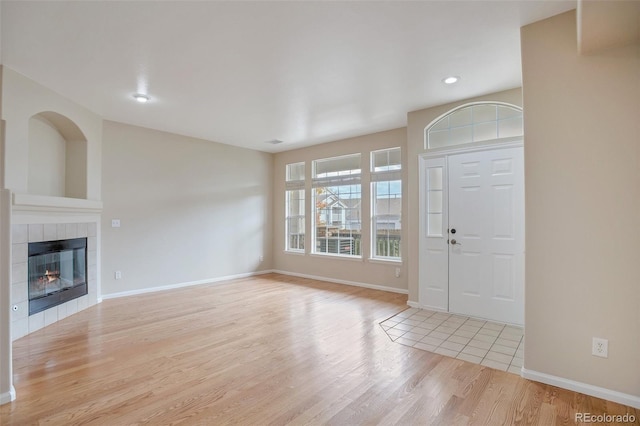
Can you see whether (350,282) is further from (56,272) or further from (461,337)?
(56,272)

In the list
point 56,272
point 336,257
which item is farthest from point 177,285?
point 336,257

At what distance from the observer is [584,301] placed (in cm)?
228

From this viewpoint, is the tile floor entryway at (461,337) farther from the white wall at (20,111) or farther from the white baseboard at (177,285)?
the white wall at (20,111)

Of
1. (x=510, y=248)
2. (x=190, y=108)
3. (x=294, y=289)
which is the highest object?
(x=190, y=108)

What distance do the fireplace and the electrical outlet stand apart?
5.35 m

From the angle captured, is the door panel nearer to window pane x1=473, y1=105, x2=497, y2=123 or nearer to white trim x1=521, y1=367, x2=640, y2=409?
window pane x1=473, y1=105, x2=497, y2=123

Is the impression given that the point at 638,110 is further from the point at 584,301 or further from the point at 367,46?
the point at 367,46

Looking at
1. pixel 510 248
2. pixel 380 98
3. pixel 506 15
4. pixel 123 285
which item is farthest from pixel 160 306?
pixel 506 15

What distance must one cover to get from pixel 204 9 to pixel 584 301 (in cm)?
346

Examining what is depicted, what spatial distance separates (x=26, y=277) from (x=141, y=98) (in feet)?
7.98

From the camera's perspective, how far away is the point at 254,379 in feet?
8.23

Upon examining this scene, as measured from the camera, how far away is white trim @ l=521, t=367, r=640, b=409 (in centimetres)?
213

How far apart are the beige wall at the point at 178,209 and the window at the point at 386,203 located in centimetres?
269

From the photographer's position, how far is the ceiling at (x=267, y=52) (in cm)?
233
